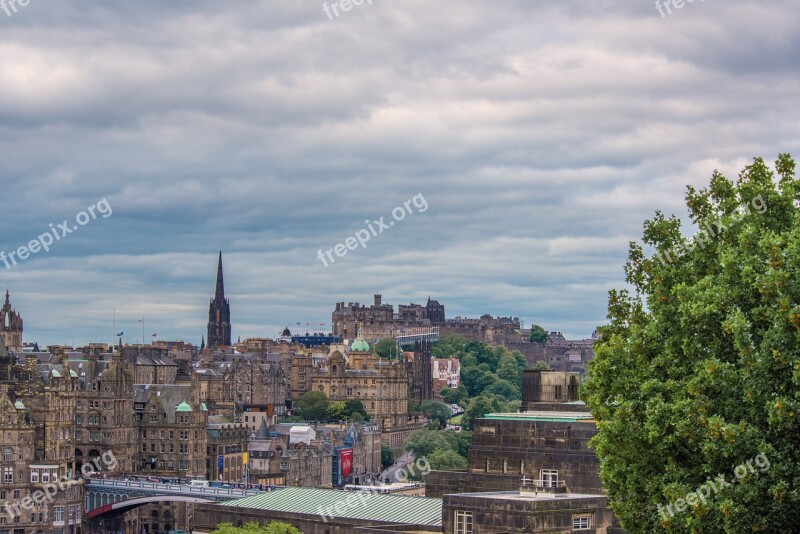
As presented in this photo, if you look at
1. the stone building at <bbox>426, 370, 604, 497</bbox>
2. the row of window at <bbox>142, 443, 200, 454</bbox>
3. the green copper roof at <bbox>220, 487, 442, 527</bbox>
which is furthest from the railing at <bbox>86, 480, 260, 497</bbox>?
the stone building at <bbox>426, 370, 604, 497</bbox>

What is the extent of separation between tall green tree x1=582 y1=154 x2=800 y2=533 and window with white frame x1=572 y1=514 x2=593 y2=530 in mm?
16659

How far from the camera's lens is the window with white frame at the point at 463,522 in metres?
66.8

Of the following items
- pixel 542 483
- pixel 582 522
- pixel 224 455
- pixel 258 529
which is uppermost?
pixel 542 483

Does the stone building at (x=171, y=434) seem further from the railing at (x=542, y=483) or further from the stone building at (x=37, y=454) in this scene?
the railing at (x=542, y=483)

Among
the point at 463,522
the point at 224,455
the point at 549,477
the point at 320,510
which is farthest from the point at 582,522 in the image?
the point at 224,455

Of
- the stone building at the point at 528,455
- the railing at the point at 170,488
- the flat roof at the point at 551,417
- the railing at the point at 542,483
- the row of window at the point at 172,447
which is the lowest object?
the railing at the point at 170,488

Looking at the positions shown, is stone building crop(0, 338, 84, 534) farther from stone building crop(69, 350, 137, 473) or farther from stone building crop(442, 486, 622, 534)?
stone building crop(442, 486, 622, 534)

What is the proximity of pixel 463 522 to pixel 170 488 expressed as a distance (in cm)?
9676

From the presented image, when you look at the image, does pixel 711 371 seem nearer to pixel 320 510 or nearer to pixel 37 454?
pixel 320 510

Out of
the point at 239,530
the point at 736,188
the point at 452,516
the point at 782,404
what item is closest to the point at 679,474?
the point at 782,404

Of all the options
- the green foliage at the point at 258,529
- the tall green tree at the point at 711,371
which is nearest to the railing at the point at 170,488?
the green foliage at the point at 258,529

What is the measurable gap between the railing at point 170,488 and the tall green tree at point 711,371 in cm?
10094

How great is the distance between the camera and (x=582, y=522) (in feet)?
223

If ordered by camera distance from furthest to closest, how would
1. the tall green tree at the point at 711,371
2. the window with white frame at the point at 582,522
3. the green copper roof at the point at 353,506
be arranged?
the green copper roof at the point at 353,506
the window with white frame at the point at 582,522
the tall green tree at the point at 711,371
